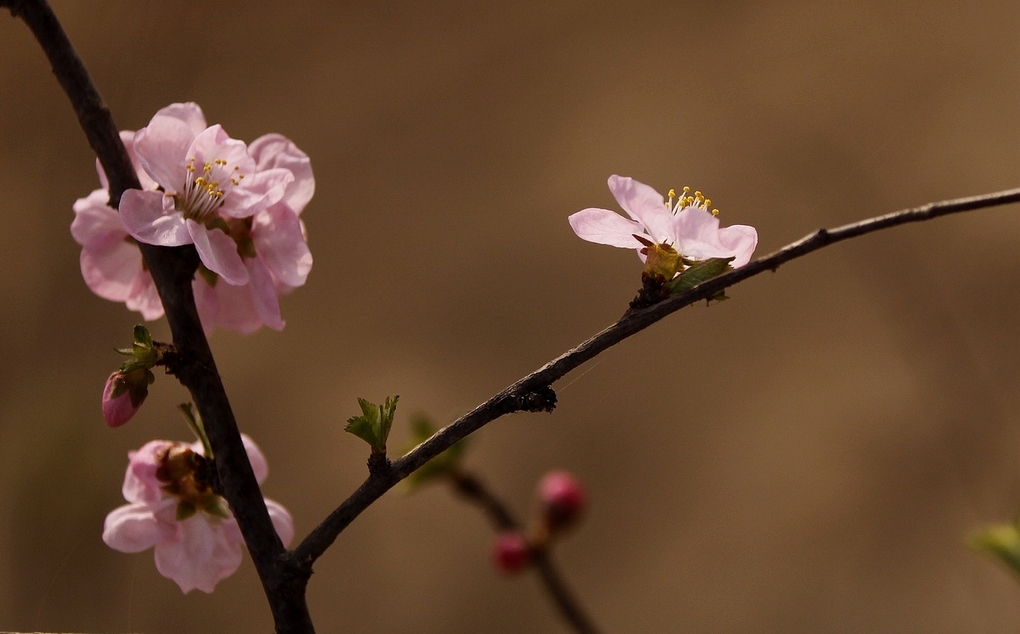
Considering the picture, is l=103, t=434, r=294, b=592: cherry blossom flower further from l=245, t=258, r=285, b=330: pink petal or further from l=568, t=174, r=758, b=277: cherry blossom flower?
l=568, t=174, r=758, b=277: cherry blossom flower

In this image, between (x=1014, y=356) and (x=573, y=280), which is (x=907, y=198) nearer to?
(x=1014, y=356)

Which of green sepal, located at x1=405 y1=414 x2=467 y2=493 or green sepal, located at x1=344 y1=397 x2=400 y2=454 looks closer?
green sepal, located at x1=344 y1=397 x2=400 y2=454

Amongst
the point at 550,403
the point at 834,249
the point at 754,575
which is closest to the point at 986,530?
the point at 550,403

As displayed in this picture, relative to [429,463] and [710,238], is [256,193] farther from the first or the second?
[429,463]

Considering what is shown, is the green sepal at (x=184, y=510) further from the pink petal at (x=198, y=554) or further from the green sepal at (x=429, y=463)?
the green sepal at (x=429, y=463)

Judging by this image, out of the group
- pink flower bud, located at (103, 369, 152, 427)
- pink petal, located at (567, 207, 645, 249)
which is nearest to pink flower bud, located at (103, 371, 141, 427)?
pink flower bud, located at (103, 369, 152, 427)

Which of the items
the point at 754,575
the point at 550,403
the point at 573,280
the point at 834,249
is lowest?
the point at 754,575

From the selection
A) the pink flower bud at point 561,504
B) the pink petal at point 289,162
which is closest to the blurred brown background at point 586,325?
the pink flower bud at point 561,504

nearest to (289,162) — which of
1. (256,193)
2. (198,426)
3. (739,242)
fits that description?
(256,193)
